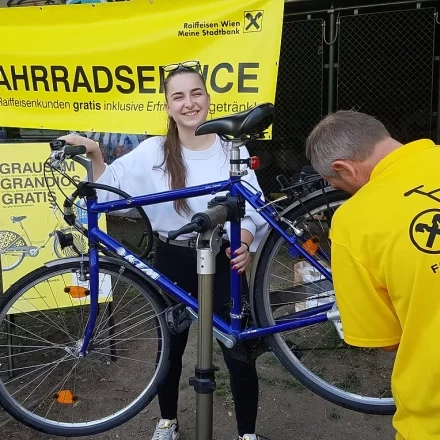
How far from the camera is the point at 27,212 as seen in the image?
3242 mm

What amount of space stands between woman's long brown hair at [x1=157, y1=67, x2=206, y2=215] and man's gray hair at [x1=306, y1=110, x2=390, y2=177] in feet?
2.74

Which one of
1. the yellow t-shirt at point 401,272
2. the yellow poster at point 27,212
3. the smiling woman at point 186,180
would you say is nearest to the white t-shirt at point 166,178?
the smiling woman at point 186,180

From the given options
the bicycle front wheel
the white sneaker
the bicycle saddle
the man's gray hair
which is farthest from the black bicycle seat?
the man's gray hair

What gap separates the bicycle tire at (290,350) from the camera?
2.25 m

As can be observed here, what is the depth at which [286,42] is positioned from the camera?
20.6 ft

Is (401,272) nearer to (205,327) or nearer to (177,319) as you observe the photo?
(205,327)

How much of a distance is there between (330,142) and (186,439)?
187 cm

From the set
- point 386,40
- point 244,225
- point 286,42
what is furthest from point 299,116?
point 244,225

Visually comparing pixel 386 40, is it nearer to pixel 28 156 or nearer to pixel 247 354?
pixel 28 156

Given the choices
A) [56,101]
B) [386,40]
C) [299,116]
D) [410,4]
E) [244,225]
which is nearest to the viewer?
[244,225]

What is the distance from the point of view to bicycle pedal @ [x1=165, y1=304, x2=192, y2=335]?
2.33 meters

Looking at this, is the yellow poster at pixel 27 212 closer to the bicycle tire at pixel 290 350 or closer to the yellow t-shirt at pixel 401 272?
the bicycle tire at pixel 290 350

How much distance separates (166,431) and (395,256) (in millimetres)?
1810

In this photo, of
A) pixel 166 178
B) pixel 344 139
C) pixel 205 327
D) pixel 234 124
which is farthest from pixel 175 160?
pixel 344 139
